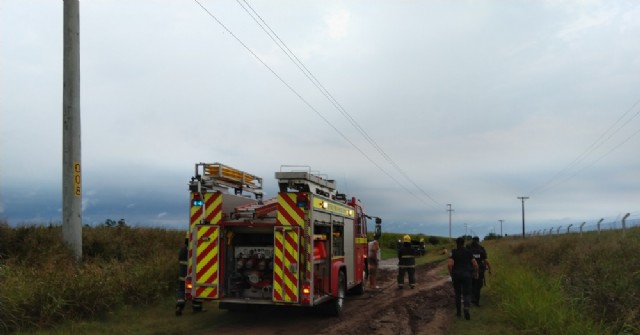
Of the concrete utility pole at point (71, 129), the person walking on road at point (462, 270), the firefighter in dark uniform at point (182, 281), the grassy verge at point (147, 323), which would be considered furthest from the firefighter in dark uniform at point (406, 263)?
the concrete utility pole at point (71, 129)

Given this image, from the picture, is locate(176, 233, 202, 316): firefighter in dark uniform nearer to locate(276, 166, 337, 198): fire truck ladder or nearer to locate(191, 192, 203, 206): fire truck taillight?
locate(191, 192, 203, 206): fire truck taillight

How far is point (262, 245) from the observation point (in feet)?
35.8

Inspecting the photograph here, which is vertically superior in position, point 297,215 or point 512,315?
point 297,215

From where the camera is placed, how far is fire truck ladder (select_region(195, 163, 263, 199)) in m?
10.8

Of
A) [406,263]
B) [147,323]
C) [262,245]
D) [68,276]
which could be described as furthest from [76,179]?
[406,263]

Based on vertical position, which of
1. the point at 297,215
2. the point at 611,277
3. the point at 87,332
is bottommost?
the point at 87,332

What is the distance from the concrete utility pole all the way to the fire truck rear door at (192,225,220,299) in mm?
4722

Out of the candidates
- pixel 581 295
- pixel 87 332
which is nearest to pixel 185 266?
pixel 87 332

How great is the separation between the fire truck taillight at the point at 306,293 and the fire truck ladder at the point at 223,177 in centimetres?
278

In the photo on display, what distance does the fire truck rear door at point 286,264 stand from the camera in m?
10.0

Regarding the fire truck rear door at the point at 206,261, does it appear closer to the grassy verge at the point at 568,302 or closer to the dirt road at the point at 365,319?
the dirt road at the point at 365,319

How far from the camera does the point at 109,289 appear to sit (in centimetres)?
1065

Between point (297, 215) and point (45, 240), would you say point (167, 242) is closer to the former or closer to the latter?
point (45, 240)

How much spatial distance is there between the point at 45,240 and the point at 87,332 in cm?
556
